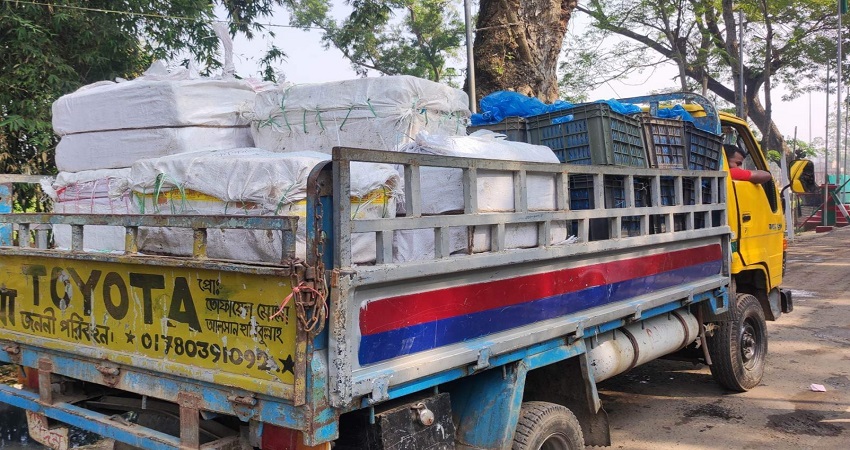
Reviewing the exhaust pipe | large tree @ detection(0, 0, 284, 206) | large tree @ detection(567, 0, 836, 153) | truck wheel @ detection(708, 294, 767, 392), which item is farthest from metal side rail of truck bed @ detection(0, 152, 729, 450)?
large tree @ detection(567, 0, 836, 153)

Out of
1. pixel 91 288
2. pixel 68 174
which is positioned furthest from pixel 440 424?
pixel 68 174

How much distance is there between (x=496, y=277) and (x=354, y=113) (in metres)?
1.23

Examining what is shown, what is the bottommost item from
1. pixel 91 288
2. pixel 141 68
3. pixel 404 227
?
pixel 91 288

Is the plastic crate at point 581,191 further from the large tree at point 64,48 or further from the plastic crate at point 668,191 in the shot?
the large tree at point 64,48

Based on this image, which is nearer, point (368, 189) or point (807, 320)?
point (368, 189)

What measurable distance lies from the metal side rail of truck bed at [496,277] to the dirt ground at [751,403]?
3.04 feet

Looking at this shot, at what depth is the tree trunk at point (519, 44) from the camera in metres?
7.94

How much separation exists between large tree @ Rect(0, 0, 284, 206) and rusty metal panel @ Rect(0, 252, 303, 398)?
4.02 m

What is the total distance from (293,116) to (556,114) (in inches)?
59.2

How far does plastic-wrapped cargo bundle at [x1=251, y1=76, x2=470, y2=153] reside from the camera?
3537mm

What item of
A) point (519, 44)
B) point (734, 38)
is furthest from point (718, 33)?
point (519, 44)

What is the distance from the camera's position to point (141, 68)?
26.3 feet

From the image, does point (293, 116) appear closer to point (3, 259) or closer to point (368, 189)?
point (368, 189)

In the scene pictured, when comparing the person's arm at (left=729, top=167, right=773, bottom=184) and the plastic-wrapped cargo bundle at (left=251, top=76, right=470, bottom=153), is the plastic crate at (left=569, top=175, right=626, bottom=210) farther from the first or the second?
the person's arm at (left=729, top=167, right=773, bottom=184)
